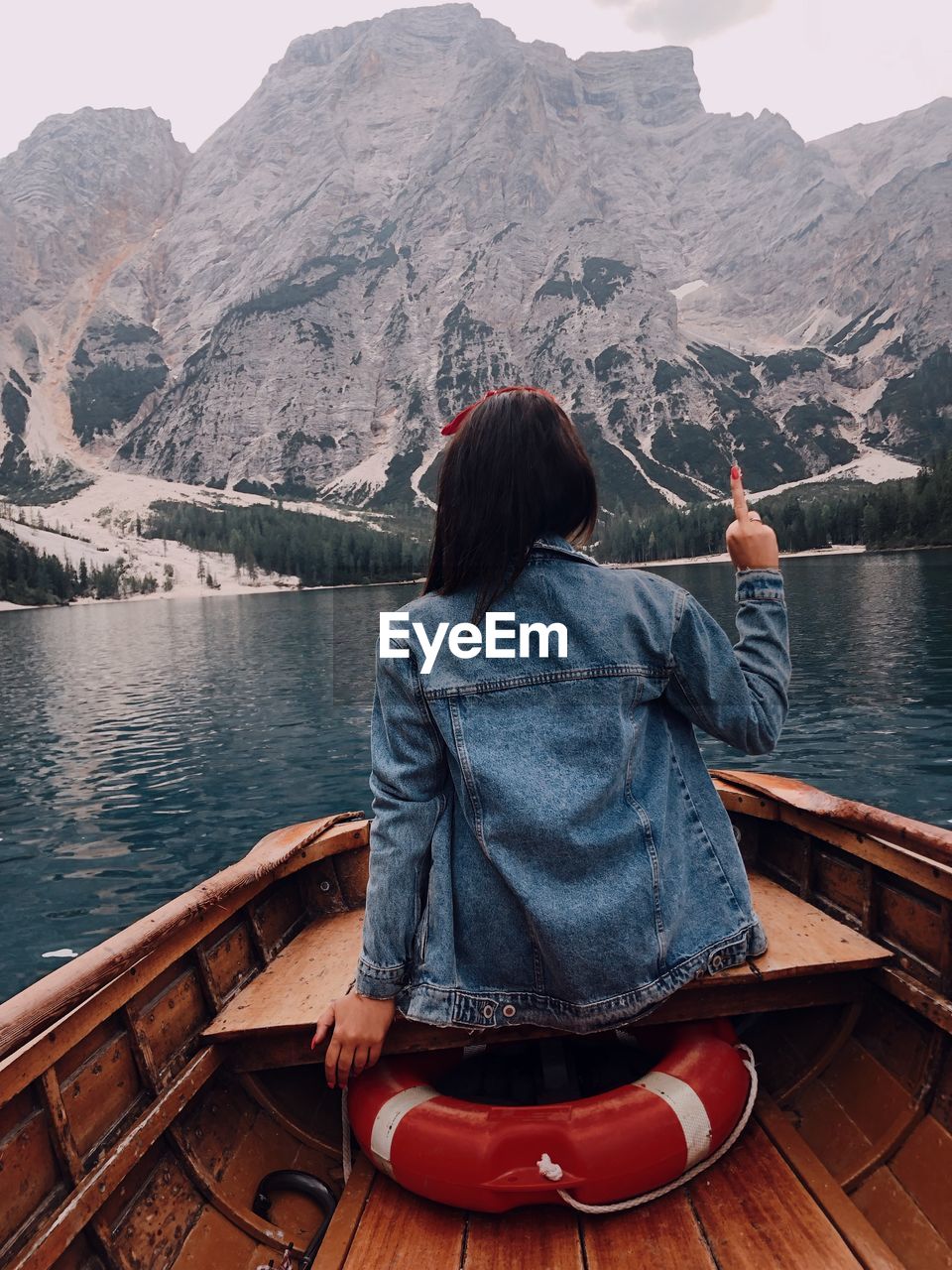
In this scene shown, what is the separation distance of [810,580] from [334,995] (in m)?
91.4

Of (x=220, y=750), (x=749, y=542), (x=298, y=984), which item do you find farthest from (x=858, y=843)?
(x=220, y=750)

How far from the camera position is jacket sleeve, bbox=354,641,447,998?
9.70ft

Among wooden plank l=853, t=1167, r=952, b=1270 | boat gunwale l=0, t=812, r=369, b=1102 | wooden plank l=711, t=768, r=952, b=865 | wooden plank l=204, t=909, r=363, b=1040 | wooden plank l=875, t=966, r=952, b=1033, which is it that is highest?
wooden plank l=711, t=768, r=952, b=865

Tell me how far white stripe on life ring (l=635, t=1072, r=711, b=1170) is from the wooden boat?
0.24 m

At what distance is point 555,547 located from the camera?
121 inches

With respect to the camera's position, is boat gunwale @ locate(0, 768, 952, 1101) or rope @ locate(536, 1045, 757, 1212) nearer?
rope @ locate(536, 1045, 757, 1212)

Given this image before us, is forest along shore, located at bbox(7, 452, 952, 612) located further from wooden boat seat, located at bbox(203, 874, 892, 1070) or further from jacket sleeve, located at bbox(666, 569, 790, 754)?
jacket sleeve, located at bbox(666, 569, 790, 754)

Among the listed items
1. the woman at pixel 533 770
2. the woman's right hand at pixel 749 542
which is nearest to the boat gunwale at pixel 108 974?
the woman at pixel 533 770

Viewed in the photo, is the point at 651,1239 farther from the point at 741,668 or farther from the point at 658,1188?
the point at 741,668

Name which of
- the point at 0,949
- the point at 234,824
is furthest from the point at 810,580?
the point at 0,949

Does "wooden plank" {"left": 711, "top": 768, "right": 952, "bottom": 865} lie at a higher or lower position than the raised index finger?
lower

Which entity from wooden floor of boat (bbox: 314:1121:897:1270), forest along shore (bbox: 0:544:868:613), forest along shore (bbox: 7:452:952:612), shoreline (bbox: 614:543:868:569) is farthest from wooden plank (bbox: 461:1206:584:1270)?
forest along shore (bbox: 0:544:868:613)

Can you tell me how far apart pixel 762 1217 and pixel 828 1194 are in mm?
349

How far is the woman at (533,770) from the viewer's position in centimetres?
282
